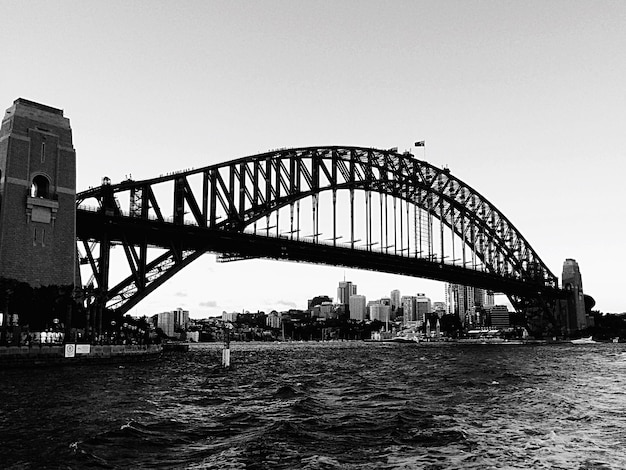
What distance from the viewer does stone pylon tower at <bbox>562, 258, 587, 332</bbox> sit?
156 metres

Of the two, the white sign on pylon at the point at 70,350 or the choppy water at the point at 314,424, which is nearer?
the choppy water at the point at 314,424

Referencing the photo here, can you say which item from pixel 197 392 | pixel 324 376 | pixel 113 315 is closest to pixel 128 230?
pixel 113 315

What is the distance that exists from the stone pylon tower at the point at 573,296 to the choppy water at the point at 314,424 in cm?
12419

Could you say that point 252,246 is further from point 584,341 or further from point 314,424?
point 584,341

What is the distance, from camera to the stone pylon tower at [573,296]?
511ft

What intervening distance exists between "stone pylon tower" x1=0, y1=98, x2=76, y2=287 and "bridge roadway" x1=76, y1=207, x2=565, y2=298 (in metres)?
4.86

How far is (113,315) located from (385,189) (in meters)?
61.7

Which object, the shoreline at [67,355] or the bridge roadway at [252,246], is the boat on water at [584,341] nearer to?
the bridge roadway at [252,246]

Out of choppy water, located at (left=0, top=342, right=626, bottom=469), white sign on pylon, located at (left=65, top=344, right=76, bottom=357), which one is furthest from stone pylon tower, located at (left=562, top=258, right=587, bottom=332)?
white sign on pylon, located at (left=65, top=344, right=76, bottom=357)

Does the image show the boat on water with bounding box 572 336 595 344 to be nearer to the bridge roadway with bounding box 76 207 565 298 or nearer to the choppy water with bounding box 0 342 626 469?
the bridge roadway with bounding box 76 207 565 298

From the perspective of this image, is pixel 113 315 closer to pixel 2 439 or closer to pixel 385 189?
pixel 2 439

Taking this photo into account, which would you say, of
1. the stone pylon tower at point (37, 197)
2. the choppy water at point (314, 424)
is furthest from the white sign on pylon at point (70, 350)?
the choppy water at point (314, 424)

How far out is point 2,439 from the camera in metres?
20.0

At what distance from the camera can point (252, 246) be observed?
282ft
